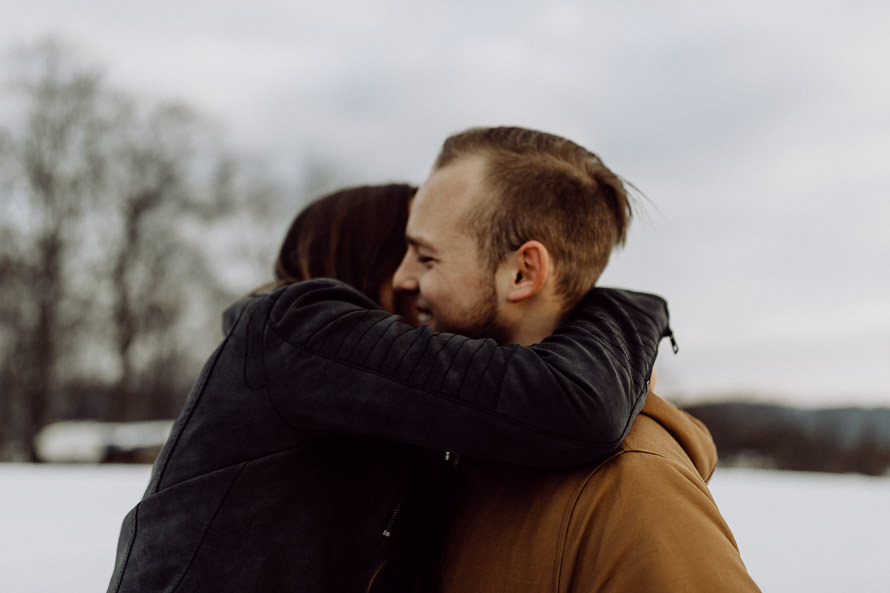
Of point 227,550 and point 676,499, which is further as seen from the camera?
point 227,550

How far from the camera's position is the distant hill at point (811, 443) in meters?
14.7

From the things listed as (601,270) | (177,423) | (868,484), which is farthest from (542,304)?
(868,484)

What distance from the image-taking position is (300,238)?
7.78ft

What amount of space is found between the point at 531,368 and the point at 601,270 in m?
0.67

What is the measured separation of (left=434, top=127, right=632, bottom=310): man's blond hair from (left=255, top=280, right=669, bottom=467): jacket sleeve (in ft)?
1.15

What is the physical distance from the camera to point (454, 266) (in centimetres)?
182

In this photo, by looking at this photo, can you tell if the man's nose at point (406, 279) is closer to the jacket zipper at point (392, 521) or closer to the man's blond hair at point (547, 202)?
the man's blond hair at point (547, 202)

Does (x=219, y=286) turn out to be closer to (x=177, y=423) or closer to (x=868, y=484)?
(x=868, y=484)

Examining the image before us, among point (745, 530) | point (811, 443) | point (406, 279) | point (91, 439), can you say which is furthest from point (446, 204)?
point (91, 439)

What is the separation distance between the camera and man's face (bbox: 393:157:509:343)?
1806 mm

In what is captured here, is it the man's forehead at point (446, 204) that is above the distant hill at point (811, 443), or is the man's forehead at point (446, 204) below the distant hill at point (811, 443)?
above

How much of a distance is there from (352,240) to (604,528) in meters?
1.30

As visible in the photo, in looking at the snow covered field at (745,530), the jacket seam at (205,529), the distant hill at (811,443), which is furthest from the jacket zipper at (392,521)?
the distant hill at (811,443)

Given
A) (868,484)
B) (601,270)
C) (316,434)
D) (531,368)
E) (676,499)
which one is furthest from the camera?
(868,484)
